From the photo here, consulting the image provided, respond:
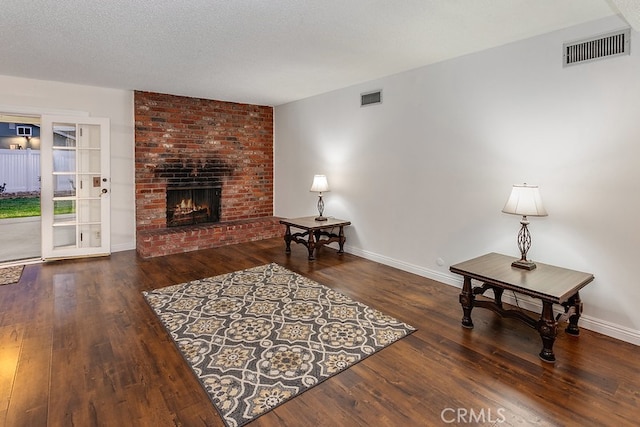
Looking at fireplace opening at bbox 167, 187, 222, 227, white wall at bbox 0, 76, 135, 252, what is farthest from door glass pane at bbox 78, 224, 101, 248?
fireplace opening at bbox 167, 187, 222, 227

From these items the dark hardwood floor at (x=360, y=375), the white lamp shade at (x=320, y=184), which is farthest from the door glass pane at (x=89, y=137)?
the white lamp shade at (x=320, y=184)

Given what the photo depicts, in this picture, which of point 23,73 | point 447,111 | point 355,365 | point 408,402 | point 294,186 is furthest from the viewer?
point 294,186

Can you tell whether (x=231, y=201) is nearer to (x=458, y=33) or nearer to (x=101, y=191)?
(x=101, y=191)

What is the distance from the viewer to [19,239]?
5.91 m

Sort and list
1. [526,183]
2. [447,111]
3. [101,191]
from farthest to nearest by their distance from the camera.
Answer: [101,191]
[447,111]
[526,183]

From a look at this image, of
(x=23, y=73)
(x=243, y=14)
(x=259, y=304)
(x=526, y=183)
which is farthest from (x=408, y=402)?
(x=23, y=73)

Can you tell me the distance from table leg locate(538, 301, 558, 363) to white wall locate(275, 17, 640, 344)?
78 cm

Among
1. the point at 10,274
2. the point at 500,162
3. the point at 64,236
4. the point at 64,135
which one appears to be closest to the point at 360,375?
the point at 500,162

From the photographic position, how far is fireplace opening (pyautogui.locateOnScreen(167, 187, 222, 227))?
5.67 metres

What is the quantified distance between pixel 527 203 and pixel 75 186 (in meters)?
5.59

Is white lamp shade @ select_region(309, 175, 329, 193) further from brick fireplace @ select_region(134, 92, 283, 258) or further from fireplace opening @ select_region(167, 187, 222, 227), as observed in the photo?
fireplace opening @ select_region(167, 187, 222, 227)

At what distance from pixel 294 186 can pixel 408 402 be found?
471 cm

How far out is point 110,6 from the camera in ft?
7.95

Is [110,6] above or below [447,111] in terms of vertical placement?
above
